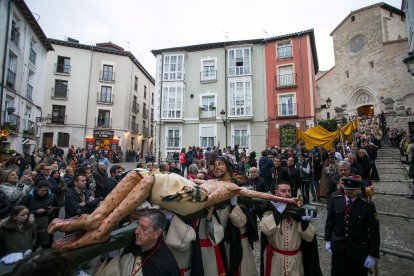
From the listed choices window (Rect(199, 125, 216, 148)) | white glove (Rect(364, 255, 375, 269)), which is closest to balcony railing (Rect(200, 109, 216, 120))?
window (Rect(199, 125, 216, 148))

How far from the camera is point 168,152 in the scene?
947 inches

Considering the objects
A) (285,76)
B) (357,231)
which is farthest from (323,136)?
(285,76)

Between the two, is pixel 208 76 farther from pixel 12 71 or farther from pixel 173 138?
pixel 12 71

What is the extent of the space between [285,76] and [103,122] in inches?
812

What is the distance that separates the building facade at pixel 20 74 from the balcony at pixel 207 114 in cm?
1420

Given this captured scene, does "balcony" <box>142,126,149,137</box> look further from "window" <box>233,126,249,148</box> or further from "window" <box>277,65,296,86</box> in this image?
"window" <box>277,65,296,86</box>

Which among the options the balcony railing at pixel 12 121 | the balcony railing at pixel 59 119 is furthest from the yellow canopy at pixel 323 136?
the balcony railing at pixel 59 119

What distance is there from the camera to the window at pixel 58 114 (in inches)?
1063

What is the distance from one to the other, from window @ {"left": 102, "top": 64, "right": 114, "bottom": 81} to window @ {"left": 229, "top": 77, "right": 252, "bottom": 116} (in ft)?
48.4

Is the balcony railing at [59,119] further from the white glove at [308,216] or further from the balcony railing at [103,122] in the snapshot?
the white glove at [308,216]

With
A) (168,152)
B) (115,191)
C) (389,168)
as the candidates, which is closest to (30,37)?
(168,152)

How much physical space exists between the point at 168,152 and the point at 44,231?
19597mm

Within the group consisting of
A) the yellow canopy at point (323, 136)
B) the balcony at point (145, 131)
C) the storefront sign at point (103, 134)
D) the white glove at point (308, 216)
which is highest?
the balcony at point (145, 131)

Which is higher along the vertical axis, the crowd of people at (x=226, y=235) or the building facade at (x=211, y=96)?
the building facade at (x=211, y=96)
